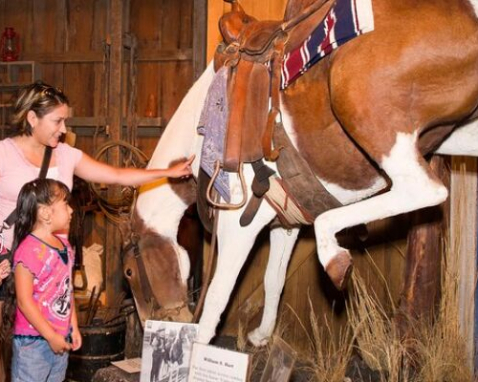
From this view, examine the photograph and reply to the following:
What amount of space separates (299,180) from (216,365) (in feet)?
2.61

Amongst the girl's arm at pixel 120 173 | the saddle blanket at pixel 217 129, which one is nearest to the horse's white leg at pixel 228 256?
the saddle blanket at pixel 217 129

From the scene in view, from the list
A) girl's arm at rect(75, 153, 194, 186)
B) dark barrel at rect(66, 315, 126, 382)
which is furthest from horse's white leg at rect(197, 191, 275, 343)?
dark barrel at rect(66, 315, 126, 382)

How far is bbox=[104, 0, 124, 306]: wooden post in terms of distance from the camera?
15.0 ft

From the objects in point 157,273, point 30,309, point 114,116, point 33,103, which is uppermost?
point 114,116

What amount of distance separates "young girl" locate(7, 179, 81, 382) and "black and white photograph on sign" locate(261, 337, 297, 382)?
0.78 metres

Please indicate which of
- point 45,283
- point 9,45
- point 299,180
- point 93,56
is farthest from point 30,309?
point 9,45

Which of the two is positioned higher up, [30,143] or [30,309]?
[30,143]

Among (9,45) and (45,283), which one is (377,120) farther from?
(9,45)

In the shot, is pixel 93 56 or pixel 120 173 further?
pixel 93 56

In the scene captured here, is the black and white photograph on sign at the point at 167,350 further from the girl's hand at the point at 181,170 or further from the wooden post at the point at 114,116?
the wooden post at the point at 114,116

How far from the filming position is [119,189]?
447 cm

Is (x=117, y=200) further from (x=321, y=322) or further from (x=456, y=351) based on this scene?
(x=456, y=351)

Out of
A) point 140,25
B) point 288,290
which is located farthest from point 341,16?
point 140,25

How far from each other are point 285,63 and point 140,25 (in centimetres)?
284
